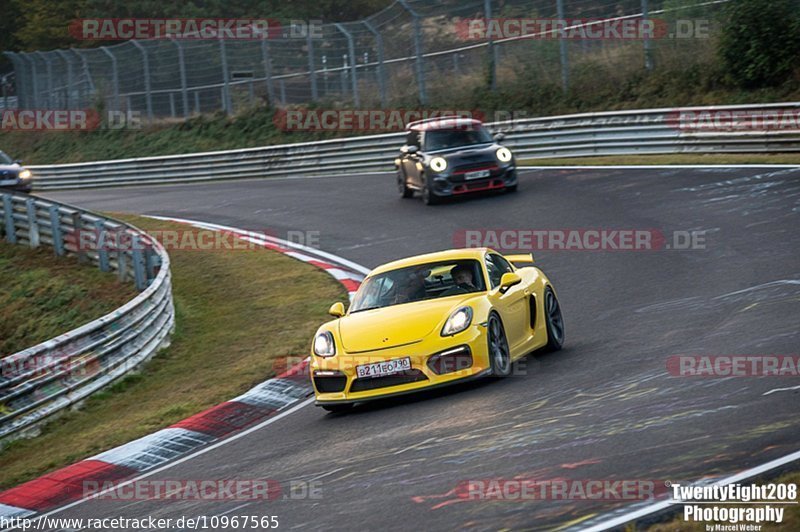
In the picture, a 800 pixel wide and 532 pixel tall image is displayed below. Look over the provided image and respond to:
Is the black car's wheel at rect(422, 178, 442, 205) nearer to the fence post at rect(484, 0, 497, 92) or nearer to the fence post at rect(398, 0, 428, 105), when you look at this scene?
the fence post at rect(484, 0, 497, 92)

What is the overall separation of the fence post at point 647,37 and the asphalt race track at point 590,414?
9.88 meters

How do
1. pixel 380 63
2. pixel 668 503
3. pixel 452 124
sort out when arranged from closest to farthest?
pixel 668 503 < pixel 452 124 < pixel 380 63

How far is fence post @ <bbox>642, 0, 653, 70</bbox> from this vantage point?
2683cm

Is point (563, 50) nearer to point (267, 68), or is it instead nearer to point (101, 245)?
point (267, 68)

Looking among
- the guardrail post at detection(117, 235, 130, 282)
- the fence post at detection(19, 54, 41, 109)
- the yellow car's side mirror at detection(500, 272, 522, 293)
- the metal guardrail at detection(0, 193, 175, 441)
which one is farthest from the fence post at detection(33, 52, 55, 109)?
the yellow car's side mirror at detection(500, 272, 522, 293)

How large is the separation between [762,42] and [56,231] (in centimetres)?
1533

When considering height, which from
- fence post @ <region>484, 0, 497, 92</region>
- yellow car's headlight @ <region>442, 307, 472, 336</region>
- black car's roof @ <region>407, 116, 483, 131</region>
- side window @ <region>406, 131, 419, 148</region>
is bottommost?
yellow car's headlight @ <region>442, 307, 472, 336</region>

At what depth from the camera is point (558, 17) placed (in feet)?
94.5

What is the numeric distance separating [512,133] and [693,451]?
21.7 meters

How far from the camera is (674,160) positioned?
920 inches

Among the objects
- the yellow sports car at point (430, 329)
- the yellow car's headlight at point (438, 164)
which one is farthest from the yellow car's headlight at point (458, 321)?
the yellow car's headlight at point (438, 164)

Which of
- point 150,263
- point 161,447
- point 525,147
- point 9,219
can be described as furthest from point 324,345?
point 525,147

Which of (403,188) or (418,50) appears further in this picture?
(418,50)

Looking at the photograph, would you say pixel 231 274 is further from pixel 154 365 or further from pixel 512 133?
pixel 512 133
